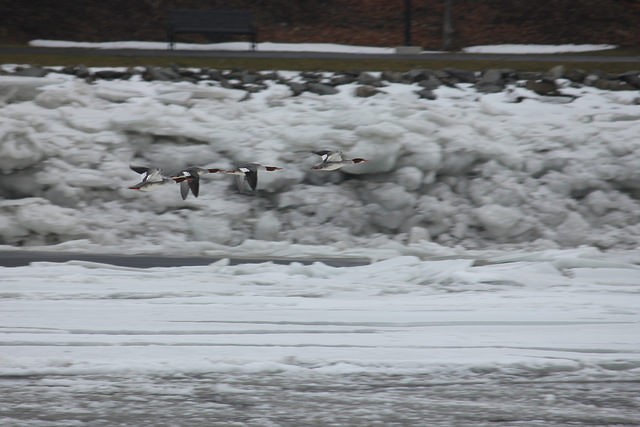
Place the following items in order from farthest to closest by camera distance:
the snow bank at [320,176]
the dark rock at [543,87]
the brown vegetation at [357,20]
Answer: the brown vegetation at [357,20] < the dark rock at [543,87] < the snow bank at [320,176]

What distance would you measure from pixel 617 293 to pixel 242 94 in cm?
641

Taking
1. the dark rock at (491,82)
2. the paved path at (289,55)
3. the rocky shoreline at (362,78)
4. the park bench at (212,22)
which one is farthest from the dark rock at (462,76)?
the park bench at (212,22)

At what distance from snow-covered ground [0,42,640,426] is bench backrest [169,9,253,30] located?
7.56m

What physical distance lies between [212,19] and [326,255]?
1210 centimetres

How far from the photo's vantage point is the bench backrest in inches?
845

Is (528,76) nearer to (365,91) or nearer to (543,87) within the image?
(543,87)

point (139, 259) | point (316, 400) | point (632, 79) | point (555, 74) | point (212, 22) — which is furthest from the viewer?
point (212, 22)

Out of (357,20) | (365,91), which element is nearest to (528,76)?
(365,91)

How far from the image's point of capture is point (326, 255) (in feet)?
34.6

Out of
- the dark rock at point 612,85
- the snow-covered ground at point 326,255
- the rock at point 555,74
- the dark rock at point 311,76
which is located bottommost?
the snow-covered ground at point 326,255

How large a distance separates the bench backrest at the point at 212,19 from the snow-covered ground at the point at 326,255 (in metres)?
7.56

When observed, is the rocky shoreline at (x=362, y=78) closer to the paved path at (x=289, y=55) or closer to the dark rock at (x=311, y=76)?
the dark rock at (x=311, y=76)

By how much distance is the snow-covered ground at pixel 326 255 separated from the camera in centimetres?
607

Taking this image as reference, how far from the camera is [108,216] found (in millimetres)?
11320
